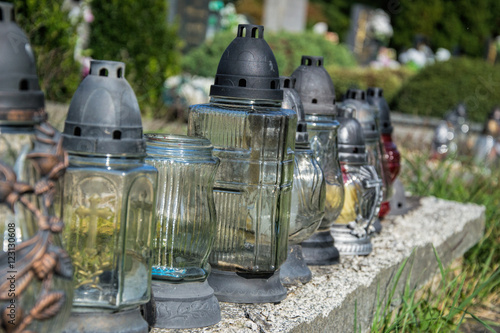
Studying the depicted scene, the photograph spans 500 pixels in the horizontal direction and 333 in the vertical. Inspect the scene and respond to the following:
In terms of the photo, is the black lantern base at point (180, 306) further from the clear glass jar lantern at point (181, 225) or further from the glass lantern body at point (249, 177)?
the glass lantern body at point (249, 177)

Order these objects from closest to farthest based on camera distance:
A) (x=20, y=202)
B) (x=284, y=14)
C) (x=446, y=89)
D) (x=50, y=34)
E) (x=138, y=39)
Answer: (x=20, y=202)
(x=50, y=34)
(x=138, y=39)
(x=446, y=89)
(x=284, y=14)

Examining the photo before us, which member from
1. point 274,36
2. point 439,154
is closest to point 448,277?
point 439,154

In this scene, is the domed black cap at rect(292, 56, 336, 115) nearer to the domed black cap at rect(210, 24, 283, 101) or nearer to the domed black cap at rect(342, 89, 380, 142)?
the domed black cap at rect(342, 89, 380, 142)

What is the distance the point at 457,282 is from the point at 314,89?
5.40ft

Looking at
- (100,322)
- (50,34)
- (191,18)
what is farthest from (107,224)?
(191,18)

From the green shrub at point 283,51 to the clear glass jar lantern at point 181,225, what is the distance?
10.0 m

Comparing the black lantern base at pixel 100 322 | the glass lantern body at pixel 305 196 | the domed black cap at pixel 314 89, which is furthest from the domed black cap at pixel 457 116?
the black lantern base at pixel 100 322

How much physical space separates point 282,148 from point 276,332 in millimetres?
463

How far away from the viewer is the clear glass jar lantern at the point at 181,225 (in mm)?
1554

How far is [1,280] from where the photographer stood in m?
1.05

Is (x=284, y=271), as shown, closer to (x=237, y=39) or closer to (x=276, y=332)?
(x=276, y=332)

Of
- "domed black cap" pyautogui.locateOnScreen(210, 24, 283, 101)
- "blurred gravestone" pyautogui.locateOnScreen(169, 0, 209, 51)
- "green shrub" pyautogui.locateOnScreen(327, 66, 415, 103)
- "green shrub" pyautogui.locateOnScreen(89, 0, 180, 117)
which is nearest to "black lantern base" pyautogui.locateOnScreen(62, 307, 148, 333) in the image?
"domed black cap" pyautogui.locateOnScreen(210, 24, 283, 101)

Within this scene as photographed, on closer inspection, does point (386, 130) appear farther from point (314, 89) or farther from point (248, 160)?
point (248, 160)

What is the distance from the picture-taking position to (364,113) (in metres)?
2.67
